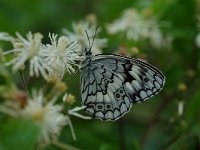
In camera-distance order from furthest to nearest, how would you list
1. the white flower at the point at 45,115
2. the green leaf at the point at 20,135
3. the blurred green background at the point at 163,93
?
the blurred green background at the point at 163,93 → the white flower at the point at 45,115 → the green leaf at the point at 20,135

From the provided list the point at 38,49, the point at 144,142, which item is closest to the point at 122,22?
the point at 144,142

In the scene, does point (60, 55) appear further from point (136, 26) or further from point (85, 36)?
point (136, 26)

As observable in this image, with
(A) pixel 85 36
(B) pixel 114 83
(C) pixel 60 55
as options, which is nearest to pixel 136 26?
(A) pixel 85 36

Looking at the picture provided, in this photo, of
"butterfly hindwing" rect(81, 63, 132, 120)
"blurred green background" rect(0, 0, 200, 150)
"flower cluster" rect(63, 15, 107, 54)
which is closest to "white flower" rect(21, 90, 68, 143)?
"butterfly hindwing" rect(81, 63, 132, 120)

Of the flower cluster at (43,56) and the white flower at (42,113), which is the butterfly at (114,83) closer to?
the flower cluster at (43,56)

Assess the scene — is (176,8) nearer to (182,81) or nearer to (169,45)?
(169,45)

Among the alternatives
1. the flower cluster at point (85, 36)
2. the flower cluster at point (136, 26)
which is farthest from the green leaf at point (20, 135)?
the flower cluster at point (136, 26)
